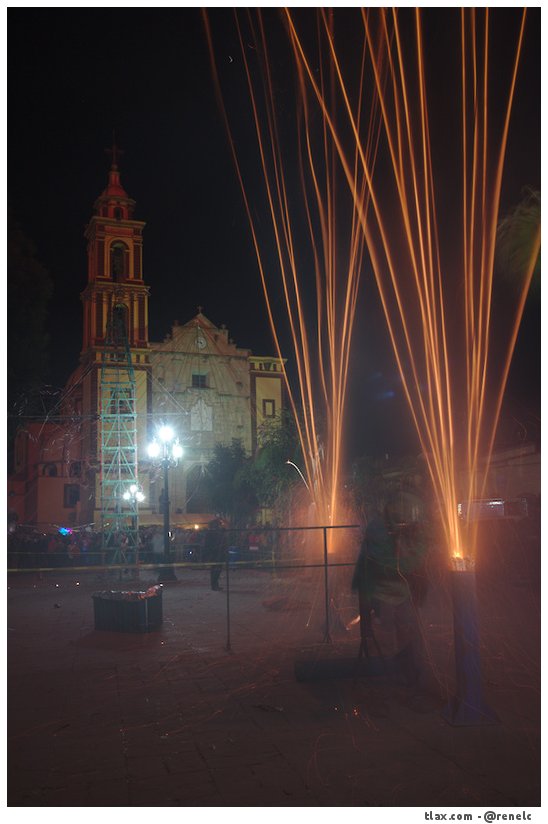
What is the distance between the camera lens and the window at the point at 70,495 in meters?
47.6

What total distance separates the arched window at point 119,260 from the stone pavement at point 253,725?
37.5m

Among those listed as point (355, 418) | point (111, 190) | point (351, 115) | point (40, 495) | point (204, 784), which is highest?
point (111, 190)

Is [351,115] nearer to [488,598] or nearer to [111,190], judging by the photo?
[488,598]

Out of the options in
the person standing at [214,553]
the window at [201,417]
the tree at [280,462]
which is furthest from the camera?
the window at [201,417]

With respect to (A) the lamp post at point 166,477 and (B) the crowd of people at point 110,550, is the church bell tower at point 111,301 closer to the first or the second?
(B) the crowd of people at point 110,550

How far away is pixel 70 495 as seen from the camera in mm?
47844

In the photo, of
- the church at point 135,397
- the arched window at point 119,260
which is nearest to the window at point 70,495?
the church at point 135,397

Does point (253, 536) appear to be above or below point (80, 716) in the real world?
below

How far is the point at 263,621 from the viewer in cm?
1145

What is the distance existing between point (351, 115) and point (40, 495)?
42265mm

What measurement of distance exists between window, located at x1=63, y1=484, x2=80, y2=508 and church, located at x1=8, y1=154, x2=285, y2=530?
0.23ft

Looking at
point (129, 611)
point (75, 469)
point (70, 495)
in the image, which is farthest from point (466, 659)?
point (70, 495)

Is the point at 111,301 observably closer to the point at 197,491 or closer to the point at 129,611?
the point at 197,491
